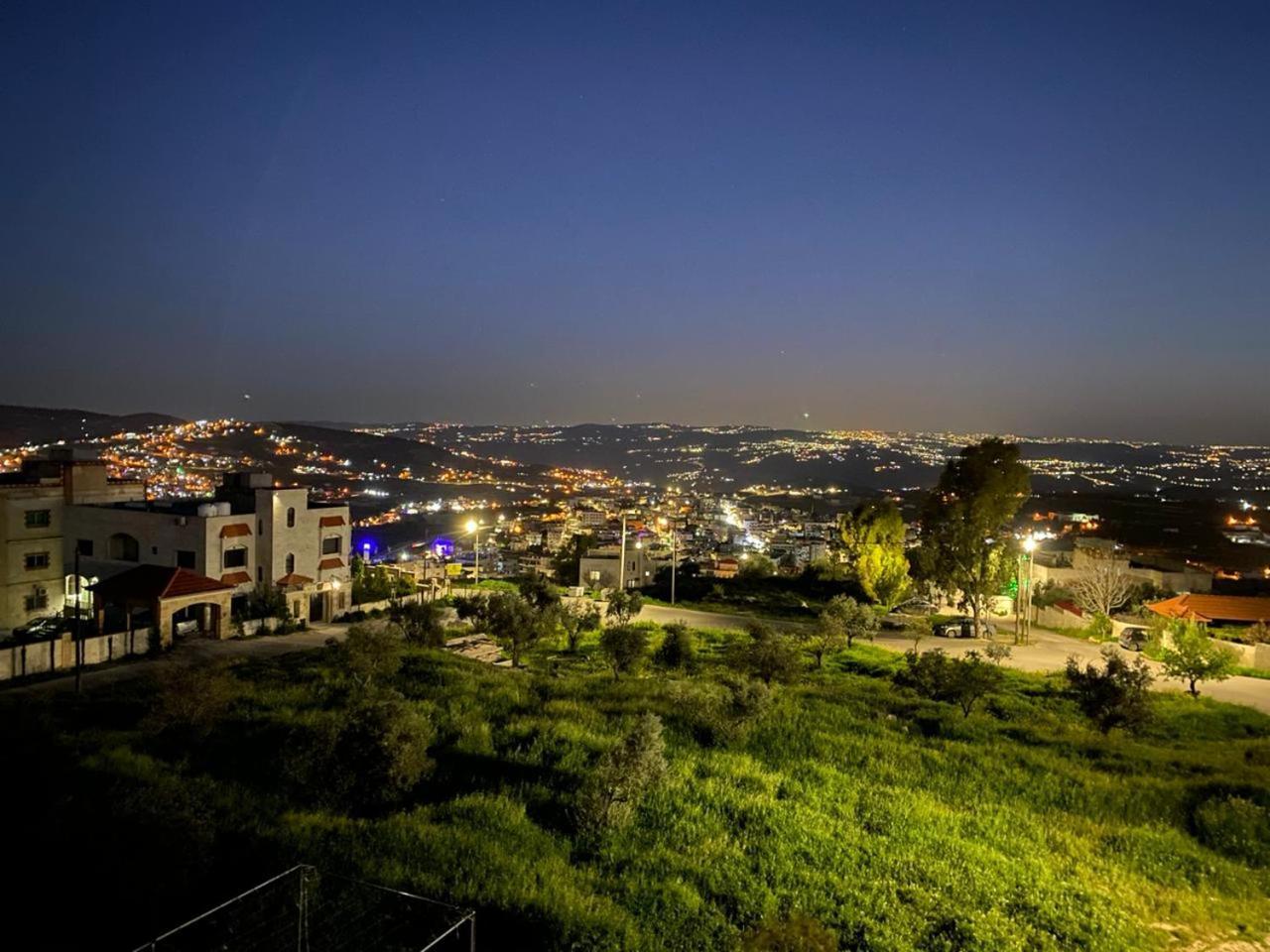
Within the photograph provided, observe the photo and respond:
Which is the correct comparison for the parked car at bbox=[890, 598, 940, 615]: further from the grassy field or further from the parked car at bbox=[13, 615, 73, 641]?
the parked car at bbox=[13, 615, 73, 641]

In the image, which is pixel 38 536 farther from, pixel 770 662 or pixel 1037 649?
pixel 1037 649

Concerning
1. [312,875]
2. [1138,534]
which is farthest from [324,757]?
[1138,534]

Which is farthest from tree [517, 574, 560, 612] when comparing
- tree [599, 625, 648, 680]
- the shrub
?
the shrub

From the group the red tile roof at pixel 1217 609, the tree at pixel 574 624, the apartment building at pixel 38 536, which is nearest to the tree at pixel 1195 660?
the red tile roof at pixel 1217 609

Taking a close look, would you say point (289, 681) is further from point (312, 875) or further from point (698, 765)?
point (312, 875)

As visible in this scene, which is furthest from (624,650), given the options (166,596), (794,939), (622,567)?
(622,567)

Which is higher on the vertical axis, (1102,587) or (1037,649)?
(1102,587)
